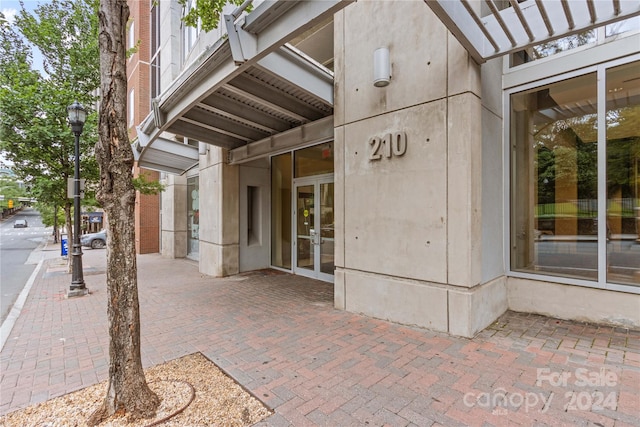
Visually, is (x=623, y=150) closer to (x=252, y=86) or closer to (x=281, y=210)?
(x=252, y=86)

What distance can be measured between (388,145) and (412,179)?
66 cm

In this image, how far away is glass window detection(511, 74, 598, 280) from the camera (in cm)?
472

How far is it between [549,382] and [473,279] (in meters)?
1.35

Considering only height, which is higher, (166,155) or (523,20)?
(523,20)

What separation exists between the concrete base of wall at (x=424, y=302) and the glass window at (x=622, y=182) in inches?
59.3

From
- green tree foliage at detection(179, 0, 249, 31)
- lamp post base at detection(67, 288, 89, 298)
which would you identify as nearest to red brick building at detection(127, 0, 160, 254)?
lamp post base at detection(67, 288, 89, 298)

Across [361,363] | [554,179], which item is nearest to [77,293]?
[361,363]

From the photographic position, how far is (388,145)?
4812 mm

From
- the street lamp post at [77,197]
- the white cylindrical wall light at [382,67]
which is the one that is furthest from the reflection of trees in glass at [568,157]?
the street lamp post at [77,197]

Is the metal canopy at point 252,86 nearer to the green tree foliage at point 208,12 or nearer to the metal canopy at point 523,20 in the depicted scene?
the green tree foliage at point 208,12

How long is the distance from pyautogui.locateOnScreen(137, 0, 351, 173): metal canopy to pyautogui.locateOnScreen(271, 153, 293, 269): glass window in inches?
56.8

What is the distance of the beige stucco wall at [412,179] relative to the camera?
414cm

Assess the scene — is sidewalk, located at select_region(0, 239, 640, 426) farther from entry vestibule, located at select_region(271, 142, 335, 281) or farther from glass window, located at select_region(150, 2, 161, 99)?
glass window, located at select_region(150, 2, 161, 99)

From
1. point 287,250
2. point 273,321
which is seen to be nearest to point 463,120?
point 273,321
